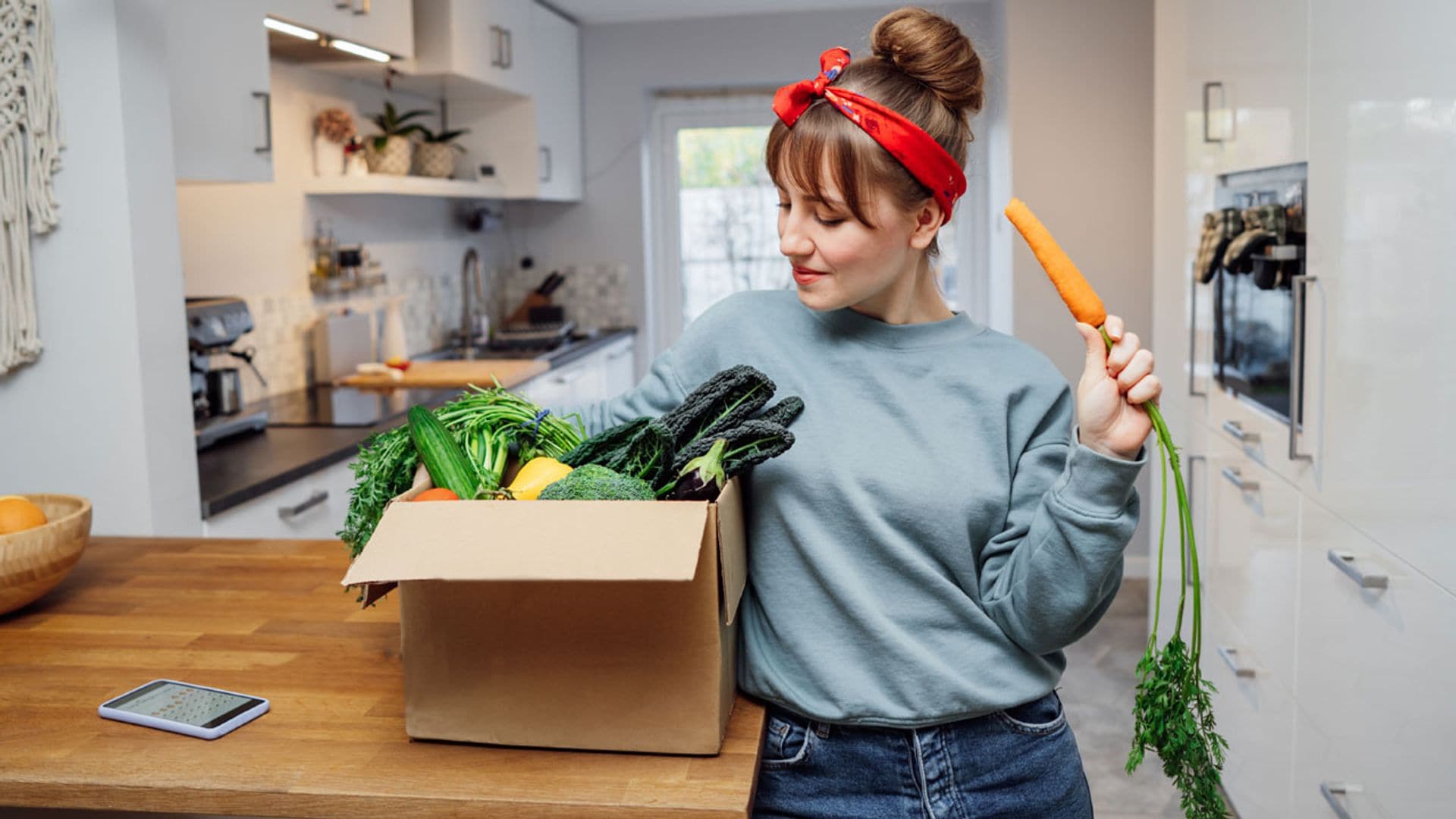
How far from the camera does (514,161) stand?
5.19 meters

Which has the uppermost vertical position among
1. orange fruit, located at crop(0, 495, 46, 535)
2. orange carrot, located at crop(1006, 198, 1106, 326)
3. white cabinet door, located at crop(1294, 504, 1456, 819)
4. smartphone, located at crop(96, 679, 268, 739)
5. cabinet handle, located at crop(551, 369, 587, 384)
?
orange carrot, located at crop(1006, 198, 1106, 326)

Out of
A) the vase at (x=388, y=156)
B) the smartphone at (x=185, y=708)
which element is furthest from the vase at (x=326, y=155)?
the smartphone at (x=185, y=708)

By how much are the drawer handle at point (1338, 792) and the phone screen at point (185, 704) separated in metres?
1.56

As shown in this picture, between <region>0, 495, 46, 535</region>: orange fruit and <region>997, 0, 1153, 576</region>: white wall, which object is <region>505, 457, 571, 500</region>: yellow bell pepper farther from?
<region>997, 0, 1153, 576</region>: white wall

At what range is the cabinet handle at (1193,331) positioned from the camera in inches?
107

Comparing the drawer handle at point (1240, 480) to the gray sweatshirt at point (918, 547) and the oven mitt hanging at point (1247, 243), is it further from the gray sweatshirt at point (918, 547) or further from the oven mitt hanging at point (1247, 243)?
the gray sweatshirt at point (918, 547)

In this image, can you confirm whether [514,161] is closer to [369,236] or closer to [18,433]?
[369,236]

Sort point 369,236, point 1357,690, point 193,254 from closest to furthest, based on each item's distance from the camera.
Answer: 1. point 1357,690
2. point 193,254
3. point 369,236

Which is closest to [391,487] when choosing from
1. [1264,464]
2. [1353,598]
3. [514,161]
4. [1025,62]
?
[1353,598]

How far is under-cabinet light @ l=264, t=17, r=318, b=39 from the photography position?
118 inches

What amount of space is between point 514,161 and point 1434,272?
13.7 ft

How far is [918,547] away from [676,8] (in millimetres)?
4810

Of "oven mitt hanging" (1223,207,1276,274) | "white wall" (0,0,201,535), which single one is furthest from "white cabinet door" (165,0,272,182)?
"oven mitt hanging" (1223,207,1276,274)

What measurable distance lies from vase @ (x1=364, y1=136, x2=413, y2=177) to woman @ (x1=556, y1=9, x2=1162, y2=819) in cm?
329
